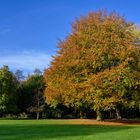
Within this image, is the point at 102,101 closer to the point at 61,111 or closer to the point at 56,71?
the point at 56,71

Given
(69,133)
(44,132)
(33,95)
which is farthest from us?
(33,95)

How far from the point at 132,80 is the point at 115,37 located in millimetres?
5904

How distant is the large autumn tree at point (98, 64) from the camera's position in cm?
5134

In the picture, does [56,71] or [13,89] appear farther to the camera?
[13,89]

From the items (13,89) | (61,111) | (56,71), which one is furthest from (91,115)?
(56,71)

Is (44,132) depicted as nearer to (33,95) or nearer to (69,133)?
(69,133)

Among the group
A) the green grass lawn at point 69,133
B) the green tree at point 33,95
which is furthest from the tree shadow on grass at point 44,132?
the green tree at point 33,95

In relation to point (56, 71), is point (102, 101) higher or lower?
lower

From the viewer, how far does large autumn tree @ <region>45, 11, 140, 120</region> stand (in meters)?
51.3

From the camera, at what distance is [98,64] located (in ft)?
171

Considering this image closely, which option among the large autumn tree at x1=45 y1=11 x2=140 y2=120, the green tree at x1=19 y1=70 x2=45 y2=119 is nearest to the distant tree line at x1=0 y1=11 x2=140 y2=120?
the large autumn tree at x1=45 y1=11 x2=140 y2=120

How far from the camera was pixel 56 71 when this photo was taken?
56.4 meters

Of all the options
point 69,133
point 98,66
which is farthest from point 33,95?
point 69,133

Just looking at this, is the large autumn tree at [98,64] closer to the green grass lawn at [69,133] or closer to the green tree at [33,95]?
the green grass lawn at [69,133]
